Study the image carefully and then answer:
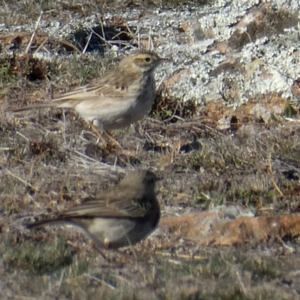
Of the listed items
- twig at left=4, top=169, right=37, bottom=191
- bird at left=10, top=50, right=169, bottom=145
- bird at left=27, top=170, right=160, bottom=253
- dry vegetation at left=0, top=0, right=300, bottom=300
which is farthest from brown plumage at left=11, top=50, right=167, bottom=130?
bird at left=27, top=170, right=160, bottom=253

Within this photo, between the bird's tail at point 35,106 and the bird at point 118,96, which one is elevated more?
the bird at point 118,96

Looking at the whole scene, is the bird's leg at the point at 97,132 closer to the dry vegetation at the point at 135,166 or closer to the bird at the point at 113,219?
the dry vegetation at the point at 135,166

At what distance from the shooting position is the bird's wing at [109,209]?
22.3 feet

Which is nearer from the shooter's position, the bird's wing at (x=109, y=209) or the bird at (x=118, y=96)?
the bird's wing at (x=109, y=209)

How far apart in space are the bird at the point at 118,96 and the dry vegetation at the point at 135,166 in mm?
188

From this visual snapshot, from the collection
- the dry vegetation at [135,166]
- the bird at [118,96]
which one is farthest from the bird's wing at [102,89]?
the dry vegetation at [135,166]

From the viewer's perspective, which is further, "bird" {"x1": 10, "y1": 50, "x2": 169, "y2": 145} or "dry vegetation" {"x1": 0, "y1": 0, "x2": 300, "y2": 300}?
"bird" {"x1": 10, "y1": 50, "x2": 169, "y2": 145}

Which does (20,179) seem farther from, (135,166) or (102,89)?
(102,89)

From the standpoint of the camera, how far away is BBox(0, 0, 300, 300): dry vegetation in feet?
20.2

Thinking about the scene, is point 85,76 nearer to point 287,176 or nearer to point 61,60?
point 61,60

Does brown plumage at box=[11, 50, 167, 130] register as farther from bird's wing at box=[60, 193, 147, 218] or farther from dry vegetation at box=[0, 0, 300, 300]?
bird's wing at box=[60, 193, 147, 218]

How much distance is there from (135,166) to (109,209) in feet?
6.83

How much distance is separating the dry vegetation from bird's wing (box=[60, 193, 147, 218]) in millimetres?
258

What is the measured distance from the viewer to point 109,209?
22.7 feet
